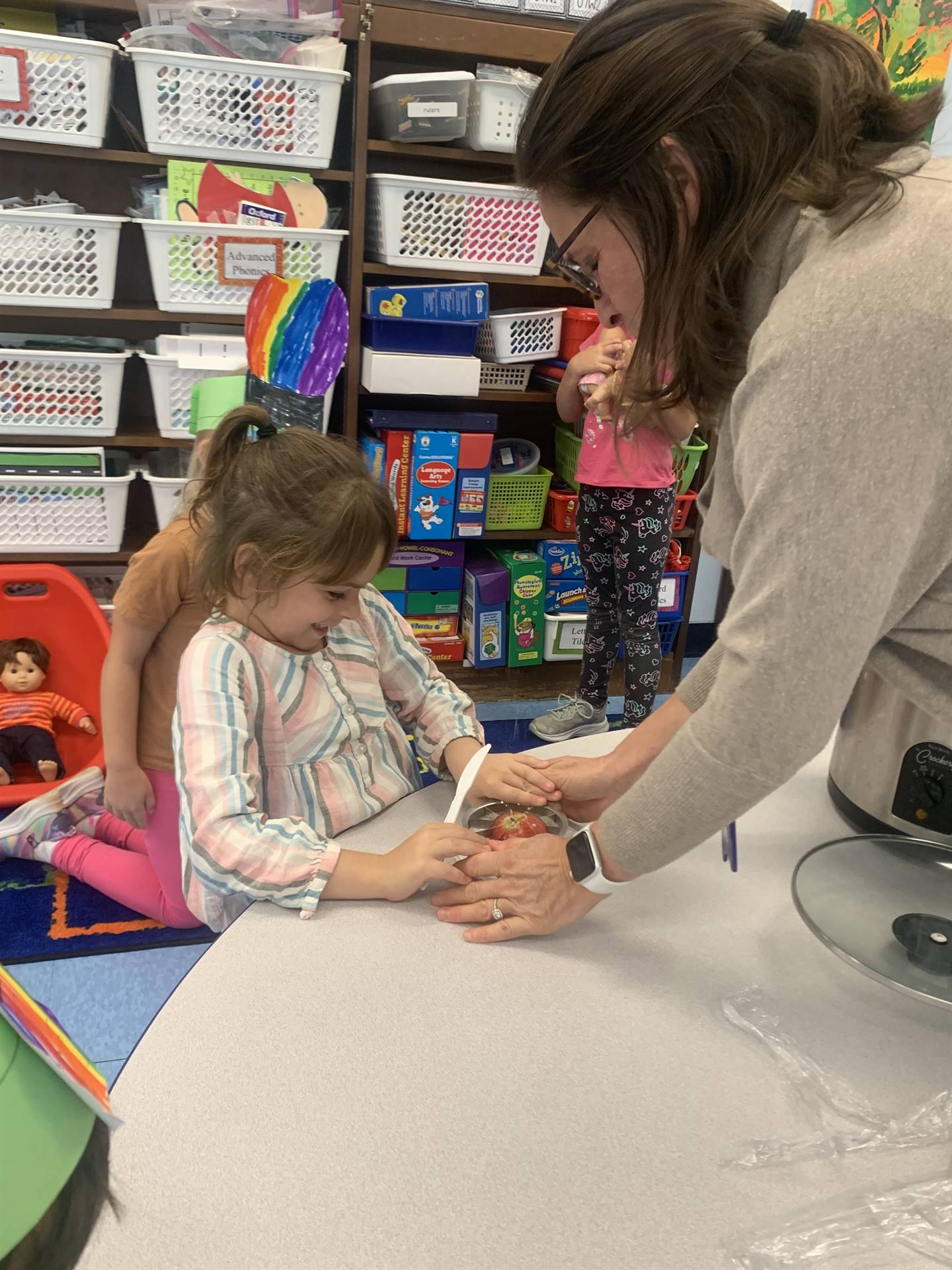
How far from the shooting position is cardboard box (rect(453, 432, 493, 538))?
249 cm

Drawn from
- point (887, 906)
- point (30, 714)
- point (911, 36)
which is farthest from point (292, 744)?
point (911, 36)

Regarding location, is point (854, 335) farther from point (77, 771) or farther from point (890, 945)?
point (77, 771)

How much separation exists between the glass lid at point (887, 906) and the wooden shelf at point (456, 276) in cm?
184

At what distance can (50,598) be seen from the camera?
2.18 metres

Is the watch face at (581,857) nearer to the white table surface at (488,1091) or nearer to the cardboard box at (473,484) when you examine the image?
the white table surface at (488,1091)

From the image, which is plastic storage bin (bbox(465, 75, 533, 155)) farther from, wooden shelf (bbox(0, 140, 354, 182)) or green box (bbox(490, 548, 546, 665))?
green box (bbox(490, 548, 546, 665))

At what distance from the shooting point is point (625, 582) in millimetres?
2402

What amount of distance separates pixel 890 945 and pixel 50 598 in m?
1.94

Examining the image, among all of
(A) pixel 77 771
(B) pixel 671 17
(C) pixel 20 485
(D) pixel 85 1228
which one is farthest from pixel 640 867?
(C) pixel 20 485

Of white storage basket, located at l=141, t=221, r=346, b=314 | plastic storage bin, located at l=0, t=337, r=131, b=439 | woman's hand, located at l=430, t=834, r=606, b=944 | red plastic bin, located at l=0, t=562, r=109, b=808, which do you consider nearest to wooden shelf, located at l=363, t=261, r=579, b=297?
white storage basket, located at l=141, t=221, r=346, b=314

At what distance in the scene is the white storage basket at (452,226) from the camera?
2.22 meters

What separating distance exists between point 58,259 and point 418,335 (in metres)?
0.81

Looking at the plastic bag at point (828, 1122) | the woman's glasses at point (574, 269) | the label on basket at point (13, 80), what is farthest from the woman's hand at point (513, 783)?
the label on basket at point (13, 80)

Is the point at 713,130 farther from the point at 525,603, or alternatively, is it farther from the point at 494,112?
the point at 525,603
